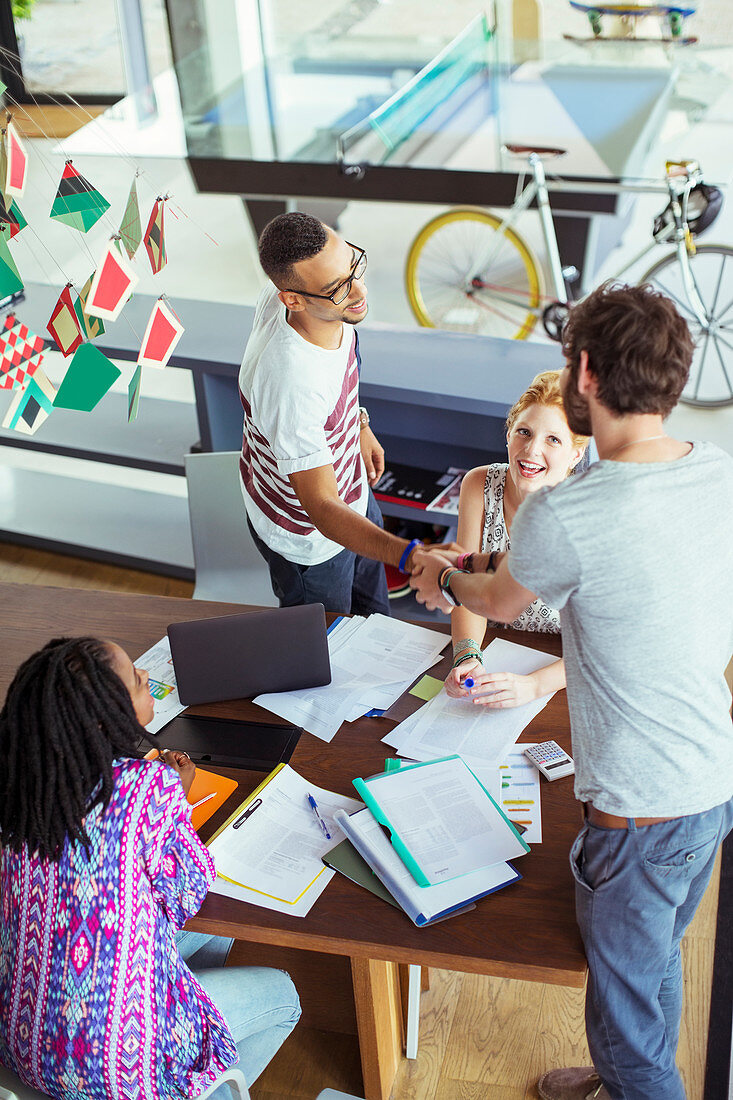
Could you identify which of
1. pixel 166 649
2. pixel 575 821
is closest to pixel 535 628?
pixel 575 821

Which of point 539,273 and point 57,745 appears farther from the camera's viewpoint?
point 539,273

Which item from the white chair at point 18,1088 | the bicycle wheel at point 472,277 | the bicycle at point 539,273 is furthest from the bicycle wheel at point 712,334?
the white chair at point 18,1088

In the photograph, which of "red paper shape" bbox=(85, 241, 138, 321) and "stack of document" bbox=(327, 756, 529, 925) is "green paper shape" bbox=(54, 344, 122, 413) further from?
"stack of document" bbox=(327, 756, 529, 925)

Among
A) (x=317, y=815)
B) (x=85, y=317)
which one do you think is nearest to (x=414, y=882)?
(x=317, y=815)

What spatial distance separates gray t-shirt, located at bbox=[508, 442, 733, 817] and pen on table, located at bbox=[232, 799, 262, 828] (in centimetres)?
65

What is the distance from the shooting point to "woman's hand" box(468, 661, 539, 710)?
2.08 m

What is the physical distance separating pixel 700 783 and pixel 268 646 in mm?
947

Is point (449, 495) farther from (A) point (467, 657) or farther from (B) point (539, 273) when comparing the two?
→ (B) point (539, 273)

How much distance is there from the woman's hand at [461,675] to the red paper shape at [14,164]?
4.07 ft

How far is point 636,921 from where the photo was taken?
1.58 meters

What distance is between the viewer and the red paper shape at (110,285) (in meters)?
1.78

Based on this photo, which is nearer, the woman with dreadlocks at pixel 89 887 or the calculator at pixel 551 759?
the woman with dreadlocks at pixel 89 887

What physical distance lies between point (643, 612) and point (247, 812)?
88 centimetres

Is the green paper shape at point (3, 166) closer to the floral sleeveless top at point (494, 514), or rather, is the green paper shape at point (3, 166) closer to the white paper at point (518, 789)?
the floral sleeveless top at point (494, 514)
